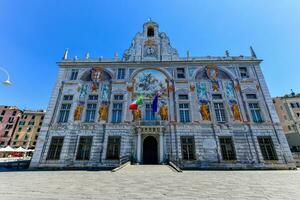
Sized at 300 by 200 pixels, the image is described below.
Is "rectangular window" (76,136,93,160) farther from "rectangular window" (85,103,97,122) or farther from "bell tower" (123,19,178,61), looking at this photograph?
"bell tower" (123,19,178,61)

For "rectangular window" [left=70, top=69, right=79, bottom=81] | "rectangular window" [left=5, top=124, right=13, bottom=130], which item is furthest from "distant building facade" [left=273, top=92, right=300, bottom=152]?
"rectangular window" [left=5, top=124, right=13, bottom=130]

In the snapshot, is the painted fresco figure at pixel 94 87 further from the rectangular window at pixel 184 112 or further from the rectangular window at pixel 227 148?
the rectangular window at pixel 227 148

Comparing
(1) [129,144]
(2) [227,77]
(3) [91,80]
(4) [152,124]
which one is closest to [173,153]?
(4) [152,124]

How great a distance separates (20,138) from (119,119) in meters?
52.2

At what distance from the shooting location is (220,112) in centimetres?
1739

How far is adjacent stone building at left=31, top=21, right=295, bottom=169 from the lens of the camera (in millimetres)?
15562

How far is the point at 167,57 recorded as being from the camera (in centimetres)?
2067

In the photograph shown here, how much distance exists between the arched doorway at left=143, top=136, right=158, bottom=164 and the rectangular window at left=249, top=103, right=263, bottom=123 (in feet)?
37.3

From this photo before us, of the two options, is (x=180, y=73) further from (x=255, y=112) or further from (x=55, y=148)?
(x=55, y=148)

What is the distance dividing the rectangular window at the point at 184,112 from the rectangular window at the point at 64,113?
12985mm

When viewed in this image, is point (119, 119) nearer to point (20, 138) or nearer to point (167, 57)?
point (167, 57)

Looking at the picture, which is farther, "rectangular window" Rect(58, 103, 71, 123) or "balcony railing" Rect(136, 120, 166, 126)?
"rectangular window" Rect(58, 103, 71, 123)

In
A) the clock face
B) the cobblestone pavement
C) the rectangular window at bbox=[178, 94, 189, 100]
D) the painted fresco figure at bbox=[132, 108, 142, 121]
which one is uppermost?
the clock face

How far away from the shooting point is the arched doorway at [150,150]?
16.1 metres
